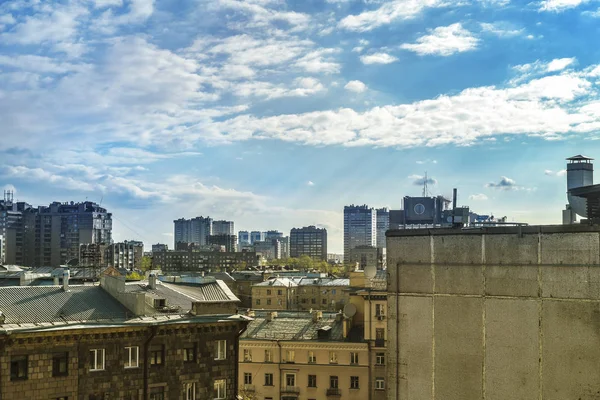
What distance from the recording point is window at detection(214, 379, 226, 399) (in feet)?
115

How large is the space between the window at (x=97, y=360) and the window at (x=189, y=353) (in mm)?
4470

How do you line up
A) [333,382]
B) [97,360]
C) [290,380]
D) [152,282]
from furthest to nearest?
[290,380] → [333,382] → [152,282] → [97,360]

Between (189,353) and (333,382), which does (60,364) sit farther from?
(333,382)

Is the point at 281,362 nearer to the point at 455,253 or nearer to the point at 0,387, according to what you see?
the point at 0,387

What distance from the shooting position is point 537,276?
12.9m

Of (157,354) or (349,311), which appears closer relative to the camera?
(157,354)

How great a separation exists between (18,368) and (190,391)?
29.7ft

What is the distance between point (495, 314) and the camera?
532 inches

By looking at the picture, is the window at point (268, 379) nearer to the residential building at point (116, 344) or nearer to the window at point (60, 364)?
the residential building at point (116, 344)

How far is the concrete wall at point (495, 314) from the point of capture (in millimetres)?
12500

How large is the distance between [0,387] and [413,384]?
72.0 ft

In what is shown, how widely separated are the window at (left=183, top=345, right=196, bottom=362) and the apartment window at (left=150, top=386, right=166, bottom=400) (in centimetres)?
197

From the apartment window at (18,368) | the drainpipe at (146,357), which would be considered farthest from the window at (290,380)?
the apartment window at (18,368)

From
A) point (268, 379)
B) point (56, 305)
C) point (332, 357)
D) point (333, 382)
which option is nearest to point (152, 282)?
point (56, 305)
